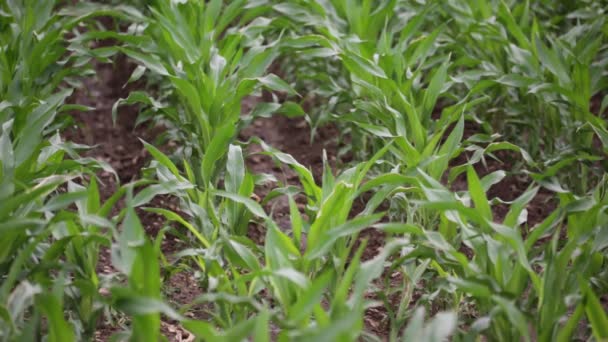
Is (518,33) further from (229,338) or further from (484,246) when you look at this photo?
(229,338)

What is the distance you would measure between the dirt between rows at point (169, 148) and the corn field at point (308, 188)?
15mm

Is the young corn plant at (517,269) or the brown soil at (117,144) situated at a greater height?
the young corn plant at (517,269)

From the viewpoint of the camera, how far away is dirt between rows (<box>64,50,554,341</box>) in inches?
142

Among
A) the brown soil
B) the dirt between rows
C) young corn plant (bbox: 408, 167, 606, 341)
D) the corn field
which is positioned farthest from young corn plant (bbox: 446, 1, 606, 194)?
the brown soil

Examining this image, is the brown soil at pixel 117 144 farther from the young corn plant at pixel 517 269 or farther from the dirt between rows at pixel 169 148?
the young corn plant at pixel 517 269

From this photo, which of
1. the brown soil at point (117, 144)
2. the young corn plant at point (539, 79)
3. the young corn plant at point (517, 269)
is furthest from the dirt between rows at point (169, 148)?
the young corn plant at point (517, 269)

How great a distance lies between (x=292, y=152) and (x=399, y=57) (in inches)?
56.7

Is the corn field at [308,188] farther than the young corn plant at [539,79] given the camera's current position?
No

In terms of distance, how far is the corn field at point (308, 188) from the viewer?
2.19 metres

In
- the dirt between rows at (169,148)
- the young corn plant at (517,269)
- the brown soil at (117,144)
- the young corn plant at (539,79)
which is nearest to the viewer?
the young corn plant at (517,269)

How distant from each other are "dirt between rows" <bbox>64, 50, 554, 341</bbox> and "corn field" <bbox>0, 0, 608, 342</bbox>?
0.02 meters

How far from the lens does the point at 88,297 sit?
2.54 meters

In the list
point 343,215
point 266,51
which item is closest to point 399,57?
point 266,51

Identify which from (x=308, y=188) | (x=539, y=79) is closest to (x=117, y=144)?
(x=308, y=188)
